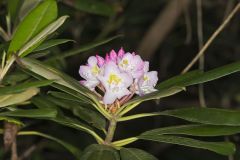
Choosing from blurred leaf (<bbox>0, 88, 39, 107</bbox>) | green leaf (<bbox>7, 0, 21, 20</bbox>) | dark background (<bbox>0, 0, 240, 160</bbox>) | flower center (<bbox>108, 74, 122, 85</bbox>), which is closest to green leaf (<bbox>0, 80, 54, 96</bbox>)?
blurred leaf (<bbox>0, 88, 39, 107</bbox>)

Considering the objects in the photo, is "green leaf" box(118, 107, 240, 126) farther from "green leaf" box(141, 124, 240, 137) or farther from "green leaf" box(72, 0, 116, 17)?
"green leaf" box(72, 0, 116, 17)

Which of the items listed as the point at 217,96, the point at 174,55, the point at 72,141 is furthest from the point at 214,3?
Result: the point at 72,141

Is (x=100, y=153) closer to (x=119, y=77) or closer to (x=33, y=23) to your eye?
(x=119, y=77)

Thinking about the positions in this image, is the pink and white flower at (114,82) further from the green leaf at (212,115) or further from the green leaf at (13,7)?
the green leaf at (13,7)

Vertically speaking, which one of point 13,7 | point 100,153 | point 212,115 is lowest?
point 100,153

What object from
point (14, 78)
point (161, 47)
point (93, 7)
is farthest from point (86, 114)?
point (161, 47)

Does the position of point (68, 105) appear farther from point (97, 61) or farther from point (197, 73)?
point (197, 73)
